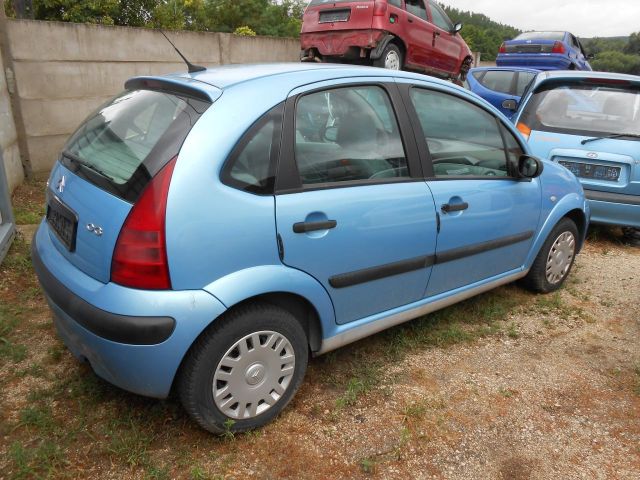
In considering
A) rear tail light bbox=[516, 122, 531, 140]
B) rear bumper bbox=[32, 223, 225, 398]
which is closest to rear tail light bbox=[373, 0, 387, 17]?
rear tail light bbox=[516, 122, 531, 140]

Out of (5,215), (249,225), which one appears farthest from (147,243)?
(5,215)

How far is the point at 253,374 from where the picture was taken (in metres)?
2.28

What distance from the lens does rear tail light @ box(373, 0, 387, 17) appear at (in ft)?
25.2

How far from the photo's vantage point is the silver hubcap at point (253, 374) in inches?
87.2

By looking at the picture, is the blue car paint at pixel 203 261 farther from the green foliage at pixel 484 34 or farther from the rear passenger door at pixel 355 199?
the green foliage at pixel 484 34

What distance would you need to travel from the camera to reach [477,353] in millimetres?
3176

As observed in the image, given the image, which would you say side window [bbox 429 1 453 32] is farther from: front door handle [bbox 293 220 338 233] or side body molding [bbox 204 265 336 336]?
side body molding [bbox 204 265 336 336]

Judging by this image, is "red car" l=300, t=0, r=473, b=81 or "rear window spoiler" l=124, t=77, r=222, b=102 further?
"red car" l=300, t=0, r=473, b=81

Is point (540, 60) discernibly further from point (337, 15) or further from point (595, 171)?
point (595, 171)

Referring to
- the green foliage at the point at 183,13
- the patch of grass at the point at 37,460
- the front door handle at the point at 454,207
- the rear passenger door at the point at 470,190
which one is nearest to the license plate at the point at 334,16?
the green foliage at the point at 183,13

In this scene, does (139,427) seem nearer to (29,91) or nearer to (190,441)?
(190,441)

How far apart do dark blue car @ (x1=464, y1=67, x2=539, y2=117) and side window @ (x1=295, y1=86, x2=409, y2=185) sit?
7753 millimetres

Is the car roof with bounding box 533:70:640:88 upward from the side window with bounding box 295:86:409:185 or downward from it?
upward

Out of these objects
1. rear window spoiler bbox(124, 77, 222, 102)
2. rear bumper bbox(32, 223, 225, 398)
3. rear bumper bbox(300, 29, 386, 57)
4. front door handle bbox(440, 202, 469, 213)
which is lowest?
rear bumper bbox(32, 223, 225, 398)
